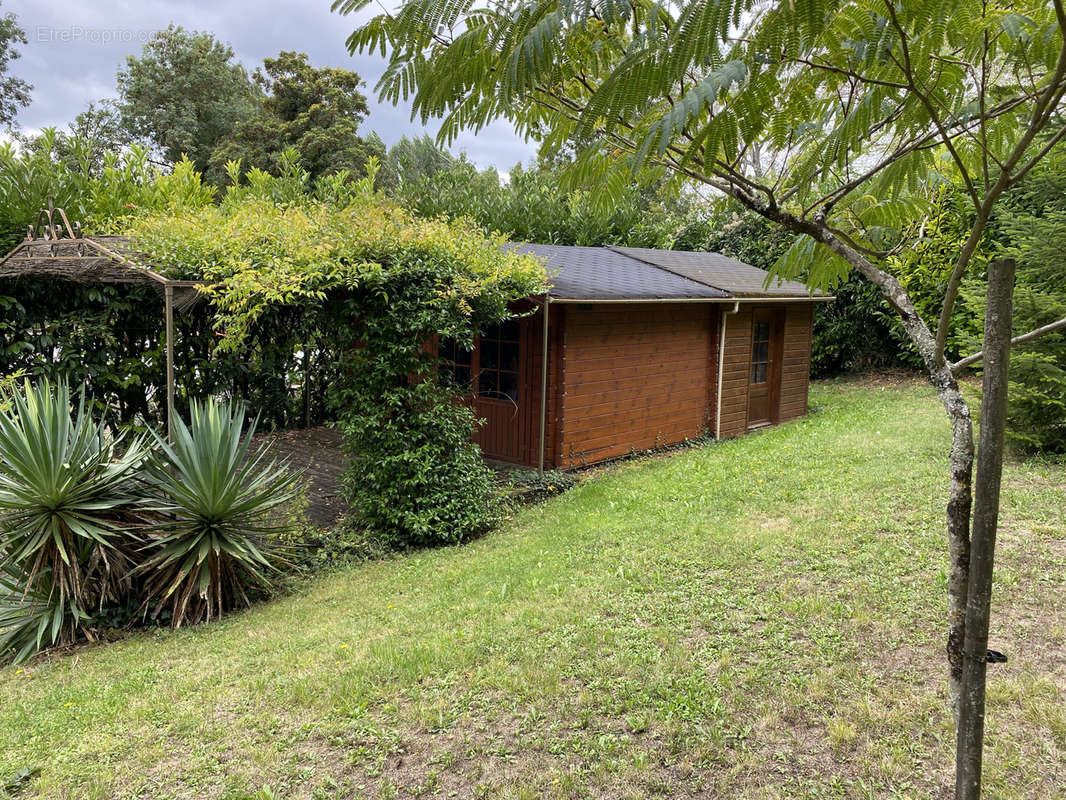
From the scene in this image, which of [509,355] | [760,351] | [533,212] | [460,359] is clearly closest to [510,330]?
[509,355]

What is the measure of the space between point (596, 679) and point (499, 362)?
21.0 ft

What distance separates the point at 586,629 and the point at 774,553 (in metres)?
1.98

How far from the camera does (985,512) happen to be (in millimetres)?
1902

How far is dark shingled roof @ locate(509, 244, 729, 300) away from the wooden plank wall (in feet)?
0.91

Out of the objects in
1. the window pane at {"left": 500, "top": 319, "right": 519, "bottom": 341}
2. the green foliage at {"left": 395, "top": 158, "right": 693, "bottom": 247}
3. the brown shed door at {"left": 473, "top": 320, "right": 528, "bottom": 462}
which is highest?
the green foliage at {"left": 395, "top": 158, "right": 693, "bottom": 247}

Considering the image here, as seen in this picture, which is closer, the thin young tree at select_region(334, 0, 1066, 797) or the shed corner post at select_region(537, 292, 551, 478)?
the thin young tree at select_region(334, 0, 1066, 797)

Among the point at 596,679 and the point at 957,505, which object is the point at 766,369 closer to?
the point at 596,679

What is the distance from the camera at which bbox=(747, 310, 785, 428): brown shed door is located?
41.1 ft

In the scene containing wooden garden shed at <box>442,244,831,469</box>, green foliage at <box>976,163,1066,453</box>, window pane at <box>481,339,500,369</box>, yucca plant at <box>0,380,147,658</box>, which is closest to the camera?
yucca plant at <box>0,380,147,658</box>

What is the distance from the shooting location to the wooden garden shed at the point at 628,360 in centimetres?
909

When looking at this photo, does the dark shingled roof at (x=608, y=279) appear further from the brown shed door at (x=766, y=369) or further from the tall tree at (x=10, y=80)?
the tall tree at (x=10, y=80)

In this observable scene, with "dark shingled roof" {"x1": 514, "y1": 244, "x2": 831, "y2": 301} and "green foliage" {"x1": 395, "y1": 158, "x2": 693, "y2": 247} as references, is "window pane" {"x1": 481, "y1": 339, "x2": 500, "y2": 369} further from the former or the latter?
"green foliage" {"x1": 395, "y1": 158, "x2": 693, "y2": 247}

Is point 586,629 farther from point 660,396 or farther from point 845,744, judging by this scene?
point 660,396

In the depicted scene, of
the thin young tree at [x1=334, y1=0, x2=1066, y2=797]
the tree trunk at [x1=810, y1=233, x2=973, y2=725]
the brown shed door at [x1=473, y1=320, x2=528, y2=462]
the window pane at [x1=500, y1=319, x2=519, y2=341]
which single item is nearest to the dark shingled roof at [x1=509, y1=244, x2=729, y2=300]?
the window pane at [x1=500, y1=319, x2=519, y2=341]
